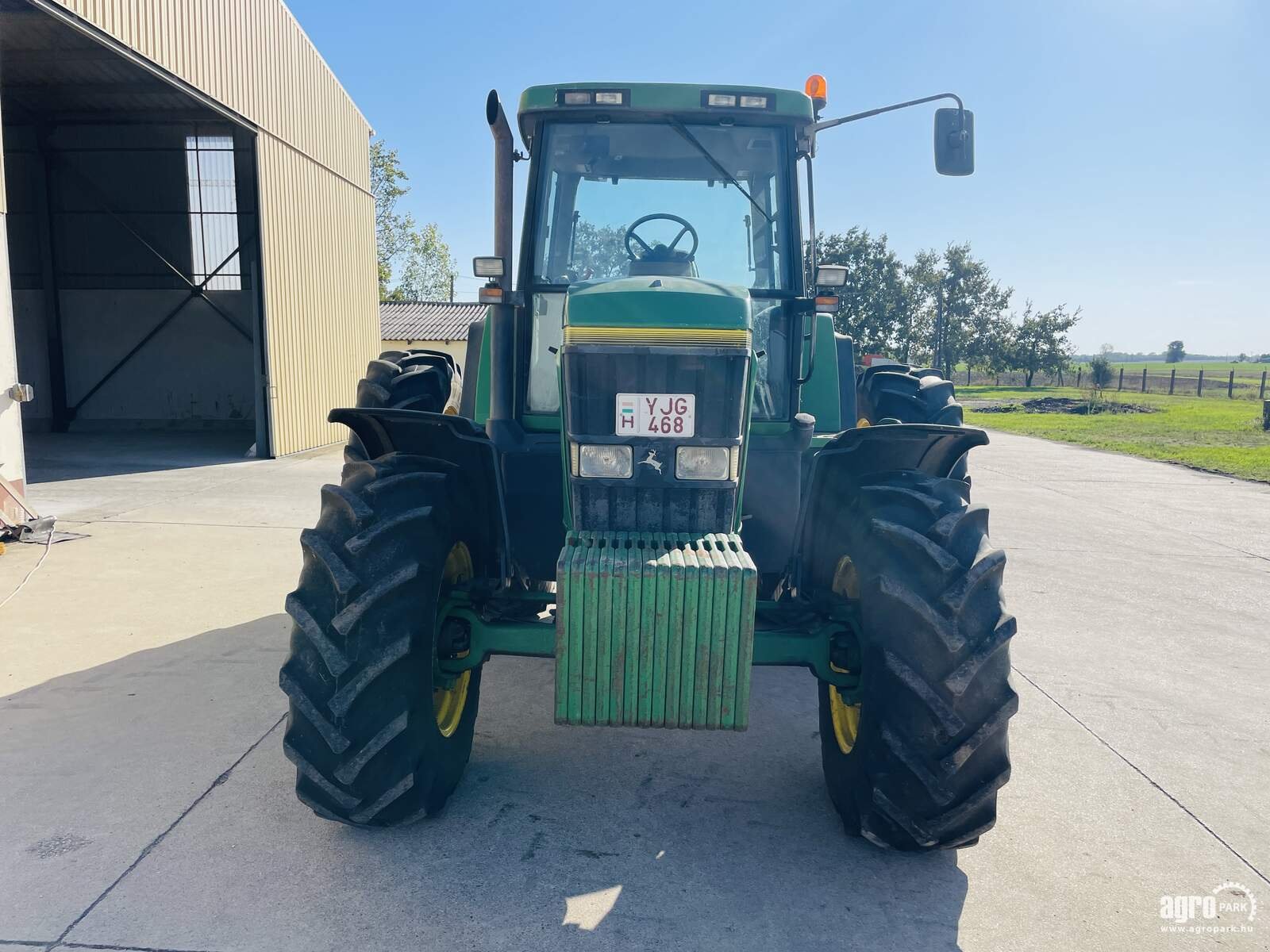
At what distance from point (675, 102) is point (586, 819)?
2876 millimetres

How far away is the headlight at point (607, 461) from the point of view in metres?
3.18

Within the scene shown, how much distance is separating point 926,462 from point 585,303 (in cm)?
148

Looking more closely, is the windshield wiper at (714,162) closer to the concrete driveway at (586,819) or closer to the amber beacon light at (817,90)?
the amber beacon light at (817,90)

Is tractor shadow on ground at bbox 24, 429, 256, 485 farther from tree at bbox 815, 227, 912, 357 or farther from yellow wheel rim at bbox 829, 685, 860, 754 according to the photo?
tree at bbox 815, 227, 912, 357

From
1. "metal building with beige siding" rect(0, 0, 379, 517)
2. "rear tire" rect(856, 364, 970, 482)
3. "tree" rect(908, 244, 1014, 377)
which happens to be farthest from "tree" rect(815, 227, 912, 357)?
"rear tire" rect(856, 364, 970, 482)

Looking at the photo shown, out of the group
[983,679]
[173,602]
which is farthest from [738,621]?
[173,602]

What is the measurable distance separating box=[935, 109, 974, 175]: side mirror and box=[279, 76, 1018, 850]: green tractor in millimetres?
733

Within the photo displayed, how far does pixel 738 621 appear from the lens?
2.83m

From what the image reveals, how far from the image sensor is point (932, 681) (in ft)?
9.27

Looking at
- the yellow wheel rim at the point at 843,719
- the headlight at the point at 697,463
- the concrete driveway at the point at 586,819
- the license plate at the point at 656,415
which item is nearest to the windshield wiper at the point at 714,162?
the license plate at the point at 656,415

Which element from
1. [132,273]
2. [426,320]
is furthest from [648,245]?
[426,320]

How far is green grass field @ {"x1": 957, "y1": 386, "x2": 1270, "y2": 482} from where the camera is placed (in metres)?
15.5

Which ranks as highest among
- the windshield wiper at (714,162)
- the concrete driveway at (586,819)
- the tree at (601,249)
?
the windshield wiper at (714,162)

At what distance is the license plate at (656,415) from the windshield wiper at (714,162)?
4.28ft
